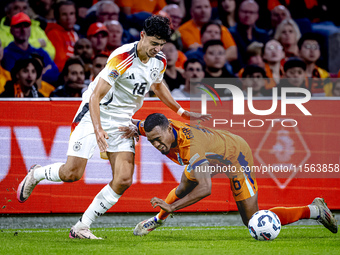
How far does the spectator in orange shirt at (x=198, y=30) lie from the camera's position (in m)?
9.91

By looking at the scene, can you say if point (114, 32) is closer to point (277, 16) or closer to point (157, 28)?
point (277, 16)

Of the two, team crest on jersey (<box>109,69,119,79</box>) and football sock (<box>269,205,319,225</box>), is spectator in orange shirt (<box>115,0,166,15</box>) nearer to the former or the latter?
team crest on jersey (<box>109,69,119,79</box>)

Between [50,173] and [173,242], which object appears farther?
[50,173]

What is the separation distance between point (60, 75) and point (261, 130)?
10.7 feet

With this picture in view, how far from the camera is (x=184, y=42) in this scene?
1006cm

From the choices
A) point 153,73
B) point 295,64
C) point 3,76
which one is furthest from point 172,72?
point 153,73

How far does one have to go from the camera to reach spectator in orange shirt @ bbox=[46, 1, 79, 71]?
924 centimetres

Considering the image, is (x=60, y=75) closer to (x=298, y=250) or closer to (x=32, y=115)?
(x=32, y=115)

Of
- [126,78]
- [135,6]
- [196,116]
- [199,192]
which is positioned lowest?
[199,192]

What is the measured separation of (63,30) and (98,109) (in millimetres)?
4729

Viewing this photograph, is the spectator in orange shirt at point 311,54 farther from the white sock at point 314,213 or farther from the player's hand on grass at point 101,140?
the player's hand on grass at point 101,140

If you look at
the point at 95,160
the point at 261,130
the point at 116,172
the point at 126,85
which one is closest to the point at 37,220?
the point at 95,160

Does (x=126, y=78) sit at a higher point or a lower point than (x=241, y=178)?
higher

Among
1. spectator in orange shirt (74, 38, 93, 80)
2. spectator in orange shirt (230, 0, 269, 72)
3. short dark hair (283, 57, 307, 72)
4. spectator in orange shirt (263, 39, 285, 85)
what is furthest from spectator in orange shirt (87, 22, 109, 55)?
short dark hair (283, 57, 307, 72)
